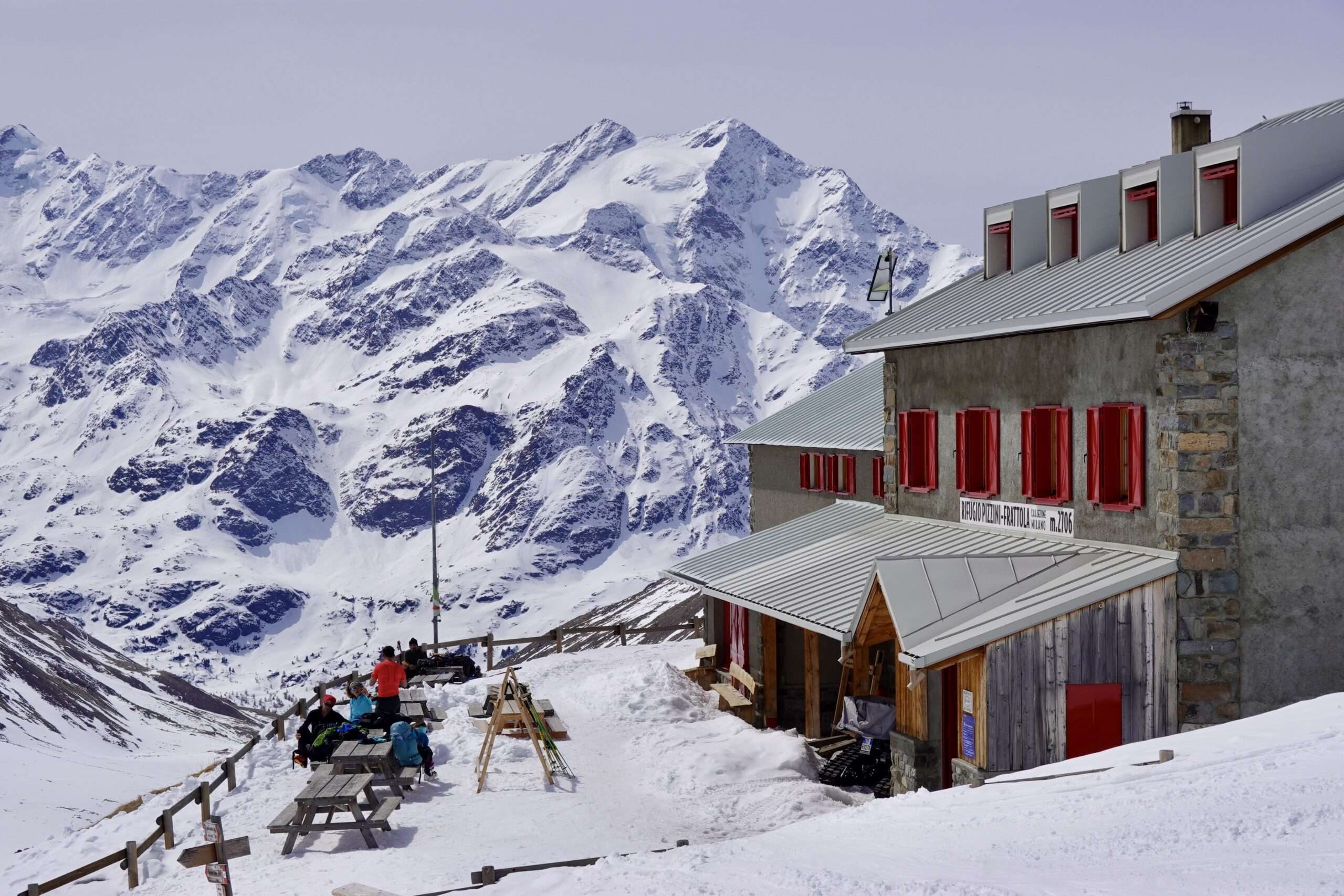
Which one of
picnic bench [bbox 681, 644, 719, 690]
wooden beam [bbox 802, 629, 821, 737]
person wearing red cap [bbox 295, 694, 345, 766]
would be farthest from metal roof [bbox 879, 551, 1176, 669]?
picnic bench [bbox 681, 644, 719, 690]

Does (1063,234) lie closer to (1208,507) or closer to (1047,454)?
(1047,454)

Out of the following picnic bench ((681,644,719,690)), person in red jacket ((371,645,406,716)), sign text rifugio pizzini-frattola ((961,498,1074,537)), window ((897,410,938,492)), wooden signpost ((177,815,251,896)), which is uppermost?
window ((897,410,938,492))

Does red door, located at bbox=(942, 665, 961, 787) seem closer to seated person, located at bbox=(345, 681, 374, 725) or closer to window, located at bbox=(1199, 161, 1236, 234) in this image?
window, located at bbox=(1199, 161, 1236, 234)

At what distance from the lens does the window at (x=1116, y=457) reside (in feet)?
55.6

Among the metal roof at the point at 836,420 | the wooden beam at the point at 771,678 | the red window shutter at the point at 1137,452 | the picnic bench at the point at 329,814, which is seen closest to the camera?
the picnic bench at the point at 329,814

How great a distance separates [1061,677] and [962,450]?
21.0 feet

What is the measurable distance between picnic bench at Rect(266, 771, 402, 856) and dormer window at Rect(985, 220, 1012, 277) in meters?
13.6

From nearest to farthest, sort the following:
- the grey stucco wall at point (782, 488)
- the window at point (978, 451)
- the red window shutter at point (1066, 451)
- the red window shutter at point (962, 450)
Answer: the red window shutter at point (1066, 451) < the window at point (978, 451) < the red window shutter at point (962, 450) < the grey stucco wall at point (782, 488)

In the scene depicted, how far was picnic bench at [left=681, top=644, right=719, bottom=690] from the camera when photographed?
97.5 ft

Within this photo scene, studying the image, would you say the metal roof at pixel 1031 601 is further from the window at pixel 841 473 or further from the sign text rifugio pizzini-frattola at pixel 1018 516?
the window at pixel 841 473

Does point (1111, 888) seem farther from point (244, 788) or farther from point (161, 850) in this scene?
point (244, 788)

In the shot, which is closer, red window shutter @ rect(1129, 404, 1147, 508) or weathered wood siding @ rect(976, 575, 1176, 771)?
weathered wood siding @ rect(976, 575, 1176, 771)

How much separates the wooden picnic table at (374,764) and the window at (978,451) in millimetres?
8721

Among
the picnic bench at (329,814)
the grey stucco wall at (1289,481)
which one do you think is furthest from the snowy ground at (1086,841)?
the picnic bench at (329,814)
